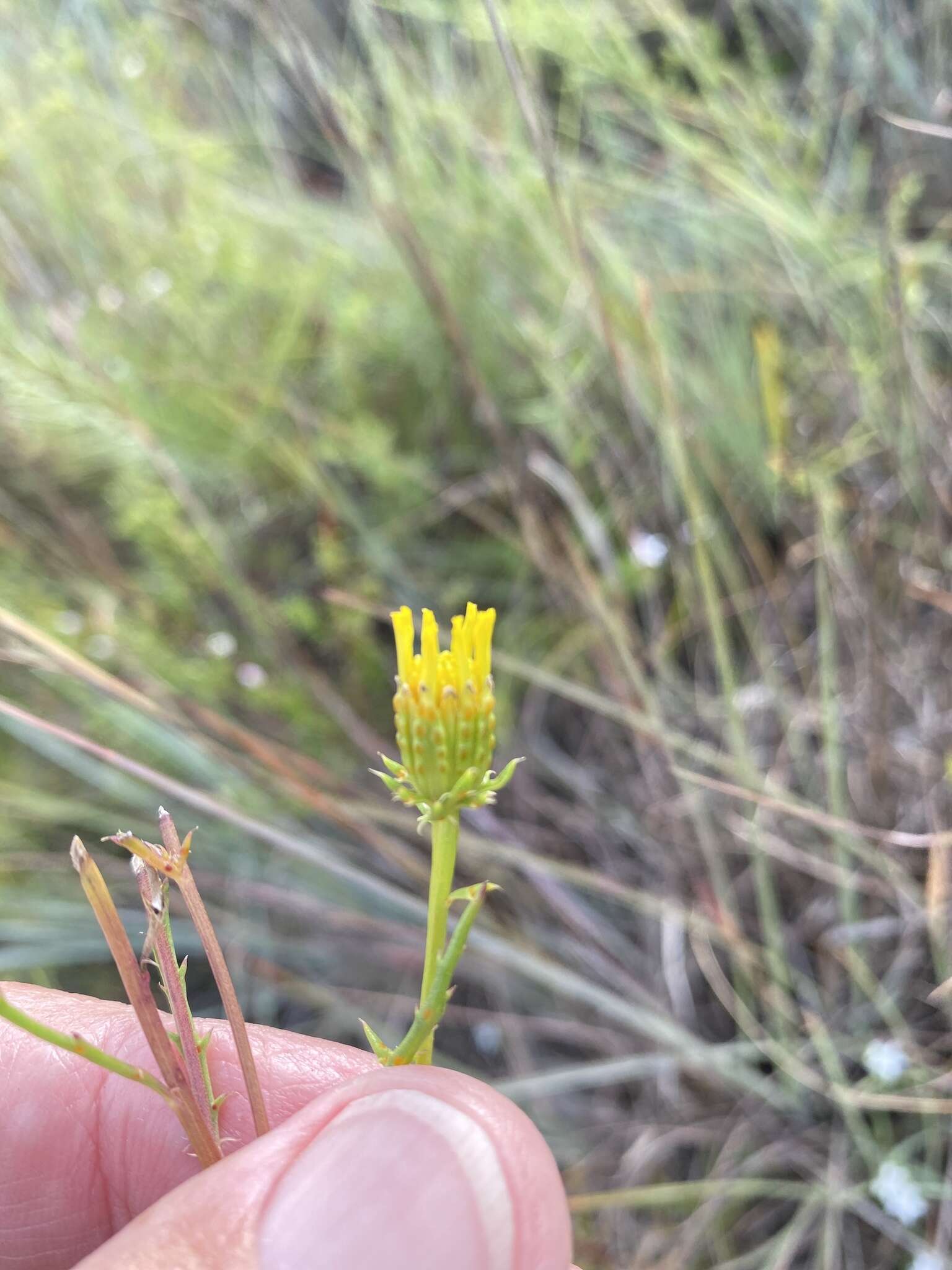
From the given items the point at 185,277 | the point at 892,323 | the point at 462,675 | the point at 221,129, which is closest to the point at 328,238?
the point at 185,277

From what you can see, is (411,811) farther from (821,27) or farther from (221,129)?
(221,129)

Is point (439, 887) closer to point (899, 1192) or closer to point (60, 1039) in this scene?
point (60, 1039)

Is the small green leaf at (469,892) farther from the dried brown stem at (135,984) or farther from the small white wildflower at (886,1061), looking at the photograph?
the small white wildflower at (886,1061)

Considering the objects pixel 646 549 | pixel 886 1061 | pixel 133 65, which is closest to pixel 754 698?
pixel 646 549

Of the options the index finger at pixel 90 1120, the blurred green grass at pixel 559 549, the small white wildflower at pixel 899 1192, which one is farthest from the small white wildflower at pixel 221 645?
the small white wildflower at pixel 899 1192

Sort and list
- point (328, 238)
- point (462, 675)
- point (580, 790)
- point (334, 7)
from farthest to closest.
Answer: point (334, 7), point (328, 238), point (580, 790), point (462, 675)

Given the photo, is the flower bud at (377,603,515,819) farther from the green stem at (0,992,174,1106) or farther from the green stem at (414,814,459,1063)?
the green stem at (0,992,174,1106)

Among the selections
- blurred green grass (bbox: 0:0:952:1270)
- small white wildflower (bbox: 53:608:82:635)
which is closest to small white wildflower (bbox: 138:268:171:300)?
blurred green grass (bbox: 0:0:952:1270)
